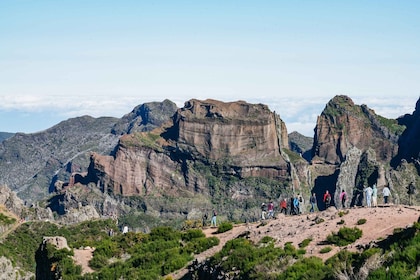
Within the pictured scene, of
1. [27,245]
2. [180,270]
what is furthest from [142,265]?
[27,245]

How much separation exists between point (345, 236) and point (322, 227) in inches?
168

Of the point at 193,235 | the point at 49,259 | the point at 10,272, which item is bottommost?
the point at 10,272

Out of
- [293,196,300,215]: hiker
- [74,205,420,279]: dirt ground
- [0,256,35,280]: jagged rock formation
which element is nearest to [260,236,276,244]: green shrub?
[74,205,420,279]: dirt ground

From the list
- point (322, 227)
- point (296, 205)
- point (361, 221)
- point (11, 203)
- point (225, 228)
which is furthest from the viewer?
point (11, 203)

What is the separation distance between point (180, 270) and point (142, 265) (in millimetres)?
4264

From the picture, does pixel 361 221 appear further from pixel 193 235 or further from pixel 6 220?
pixel 6 220

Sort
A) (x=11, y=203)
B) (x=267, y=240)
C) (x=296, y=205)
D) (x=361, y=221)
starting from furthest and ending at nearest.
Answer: (x=11, y=203)
(x=296, y=205)
(x=267, y=240)
(x=361, y=221)

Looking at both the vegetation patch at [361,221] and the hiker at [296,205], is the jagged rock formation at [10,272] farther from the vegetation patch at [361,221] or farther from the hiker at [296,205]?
the vegetation patch at [361,221]

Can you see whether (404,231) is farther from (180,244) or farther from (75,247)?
(75,247)

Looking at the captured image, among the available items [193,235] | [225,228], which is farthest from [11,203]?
[225,228]

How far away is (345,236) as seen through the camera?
133ft

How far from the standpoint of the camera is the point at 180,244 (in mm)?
52844

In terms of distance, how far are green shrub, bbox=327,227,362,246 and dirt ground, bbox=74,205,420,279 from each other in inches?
13.8

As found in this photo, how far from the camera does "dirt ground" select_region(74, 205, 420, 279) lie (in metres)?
40.5
